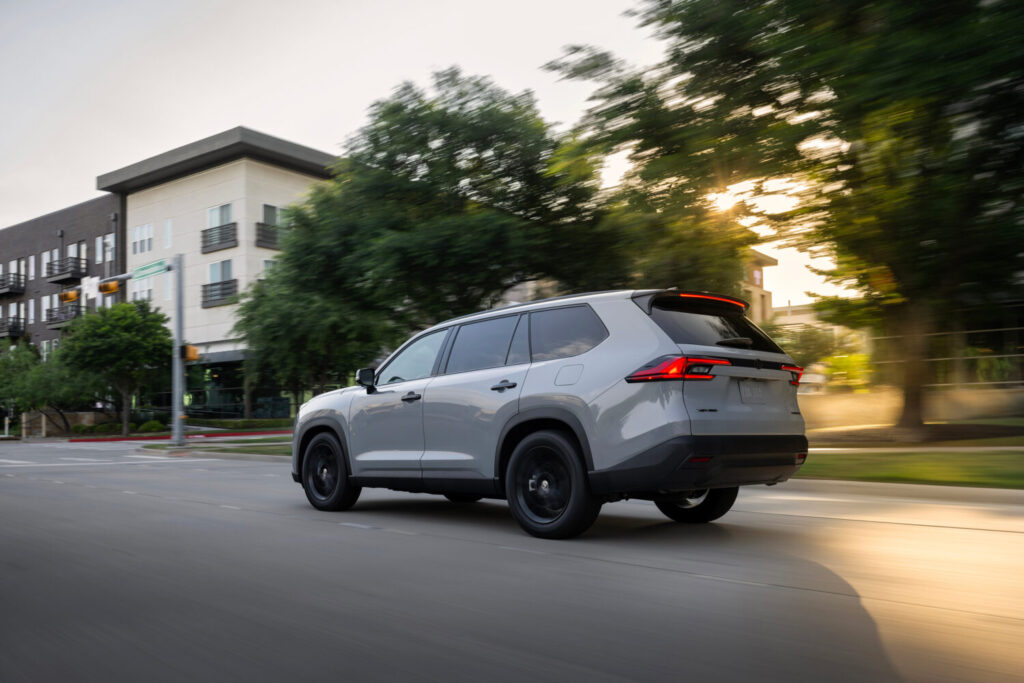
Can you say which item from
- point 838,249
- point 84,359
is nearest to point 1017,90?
point 838,249

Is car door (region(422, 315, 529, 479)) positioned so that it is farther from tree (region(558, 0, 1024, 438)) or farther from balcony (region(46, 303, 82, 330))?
balcony (region(46, 303, 82, 330))

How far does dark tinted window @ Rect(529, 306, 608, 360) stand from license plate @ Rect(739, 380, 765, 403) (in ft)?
3.53

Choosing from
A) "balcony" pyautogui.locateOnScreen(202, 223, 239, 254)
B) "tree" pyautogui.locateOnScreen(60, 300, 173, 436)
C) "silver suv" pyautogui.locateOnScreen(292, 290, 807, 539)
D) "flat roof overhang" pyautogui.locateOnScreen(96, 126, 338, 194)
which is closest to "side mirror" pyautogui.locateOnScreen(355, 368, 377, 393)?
"silver suv" pyautogui.locateOnScreen(292, 290, 807, 539)

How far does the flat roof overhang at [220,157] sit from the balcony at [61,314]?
9730mm

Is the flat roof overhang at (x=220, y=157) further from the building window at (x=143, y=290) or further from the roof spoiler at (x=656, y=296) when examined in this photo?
the roof spoiler at (x=656, y=296)

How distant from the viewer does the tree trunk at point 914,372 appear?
629 inches

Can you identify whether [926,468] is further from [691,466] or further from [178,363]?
[178,363]

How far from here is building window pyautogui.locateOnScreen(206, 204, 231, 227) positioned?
144 feet

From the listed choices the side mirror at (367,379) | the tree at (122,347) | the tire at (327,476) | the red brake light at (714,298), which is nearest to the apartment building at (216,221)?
the tree at (122,347)

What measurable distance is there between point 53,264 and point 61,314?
346 centimetres

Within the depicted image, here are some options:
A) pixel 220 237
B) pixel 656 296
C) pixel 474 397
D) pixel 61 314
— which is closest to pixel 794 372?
pixel 656 296

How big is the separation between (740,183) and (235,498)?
26.8ft

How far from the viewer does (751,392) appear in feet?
21.0

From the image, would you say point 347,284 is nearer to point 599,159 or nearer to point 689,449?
point 599,159
